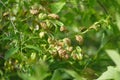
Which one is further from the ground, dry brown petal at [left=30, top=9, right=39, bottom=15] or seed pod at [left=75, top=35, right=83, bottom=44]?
dry brown petal at [left=30, top=9, right=39, bottom=15]

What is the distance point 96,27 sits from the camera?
211cm

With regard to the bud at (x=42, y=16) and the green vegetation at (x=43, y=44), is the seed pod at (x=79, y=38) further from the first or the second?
the bud at (x=42, y=16)

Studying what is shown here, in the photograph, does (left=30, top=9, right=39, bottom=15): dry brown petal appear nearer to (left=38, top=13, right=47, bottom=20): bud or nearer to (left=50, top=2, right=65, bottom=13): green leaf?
(left=38, top=13, right=47, bottom=20): bud

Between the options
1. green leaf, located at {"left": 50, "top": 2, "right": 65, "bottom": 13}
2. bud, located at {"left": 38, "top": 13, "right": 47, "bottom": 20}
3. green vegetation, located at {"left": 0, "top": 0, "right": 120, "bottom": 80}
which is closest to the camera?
green vegetation, located at {"left": 0, "top": 0, "right": 120, "bottom": 80}

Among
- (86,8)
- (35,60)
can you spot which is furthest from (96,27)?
(86,8)

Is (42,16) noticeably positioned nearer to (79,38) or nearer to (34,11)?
(34,11)

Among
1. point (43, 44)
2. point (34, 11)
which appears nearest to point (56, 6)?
point (34, 11)

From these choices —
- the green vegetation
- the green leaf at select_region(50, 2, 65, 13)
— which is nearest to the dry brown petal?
the green vegetation

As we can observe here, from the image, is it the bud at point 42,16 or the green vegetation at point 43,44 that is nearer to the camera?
the green vegetation at point 43,44

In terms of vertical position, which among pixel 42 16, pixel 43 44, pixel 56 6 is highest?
pixel 56 6

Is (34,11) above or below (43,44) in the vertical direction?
above

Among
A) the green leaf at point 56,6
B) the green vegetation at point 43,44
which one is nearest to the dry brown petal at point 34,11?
the green vegetation at point 43,44

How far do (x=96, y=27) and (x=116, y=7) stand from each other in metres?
0.47

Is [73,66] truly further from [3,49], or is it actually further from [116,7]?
[116,7]
